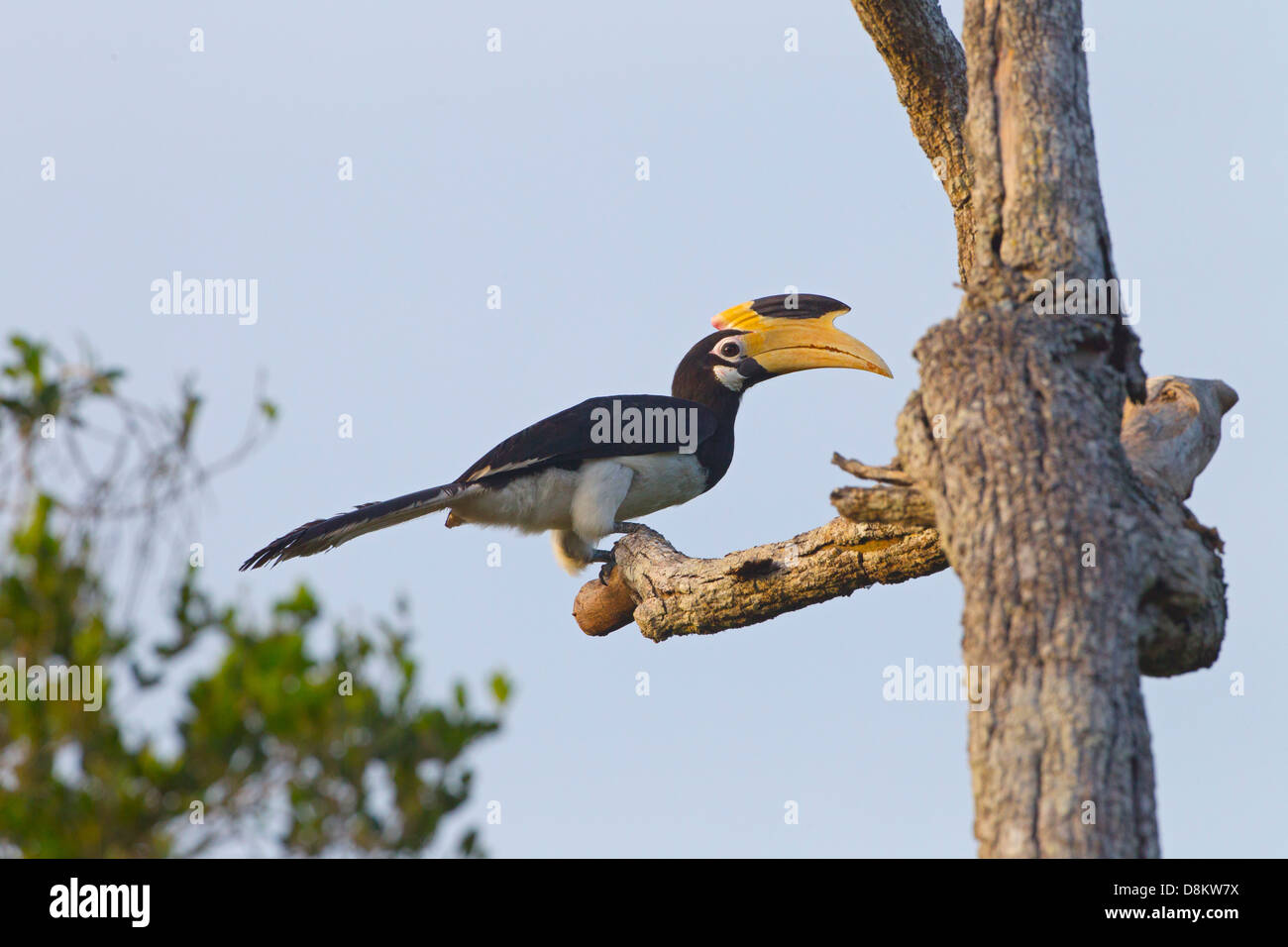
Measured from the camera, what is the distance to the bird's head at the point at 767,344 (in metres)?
7.39

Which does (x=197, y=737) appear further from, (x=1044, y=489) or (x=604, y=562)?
(x=604, y=562)

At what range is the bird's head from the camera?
7387 mm

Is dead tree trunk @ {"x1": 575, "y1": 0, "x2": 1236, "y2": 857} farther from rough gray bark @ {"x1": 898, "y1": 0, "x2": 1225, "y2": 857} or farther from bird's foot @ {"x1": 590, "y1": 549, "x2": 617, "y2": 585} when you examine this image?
bird's foot @ {"x1": 590, "y1": 549, "x2": 617, "y2": 585}

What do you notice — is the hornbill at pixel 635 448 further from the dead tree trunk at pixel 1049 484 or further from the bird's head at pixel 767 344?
the dead tree trunk at pixel 1049 484

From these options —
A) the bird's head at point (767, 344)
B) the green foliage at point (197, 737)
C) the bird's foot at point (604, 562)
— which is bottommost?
the green foliage at point (197, 737)

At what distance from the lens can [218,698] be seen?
7.54 feet

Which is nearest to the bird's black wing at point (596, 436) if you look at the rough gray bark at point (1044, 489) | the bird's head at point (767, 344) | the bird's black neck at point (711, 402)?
the bird's black neck at point (711, 402)

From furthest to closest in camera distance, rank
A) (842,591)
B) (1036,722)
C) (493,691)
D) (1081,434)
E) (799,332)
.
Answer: (799,332) → (842,591) → (1081,434) → (1036,722) → (493,691)

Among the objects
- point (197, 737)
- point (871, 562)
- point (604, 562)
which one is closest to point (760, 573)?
point (871, 562)

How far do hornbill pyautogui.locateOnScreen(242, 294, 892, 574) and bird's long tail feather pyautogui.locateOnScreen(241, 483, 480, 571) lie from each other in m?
0.03

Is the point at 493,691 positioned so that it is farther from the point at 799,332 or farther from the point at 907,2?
the point at 799,332

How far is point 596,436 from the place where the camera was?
277 inches

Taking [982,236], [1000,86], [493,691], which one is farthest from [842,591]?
[493,691]
